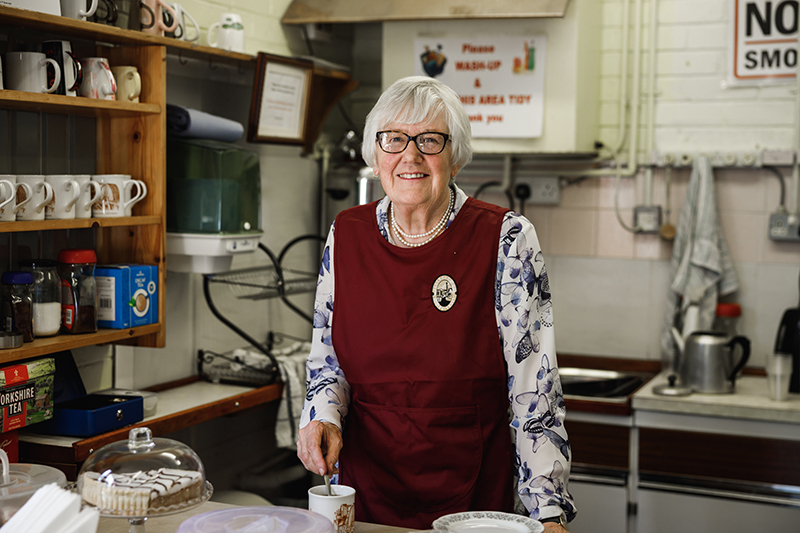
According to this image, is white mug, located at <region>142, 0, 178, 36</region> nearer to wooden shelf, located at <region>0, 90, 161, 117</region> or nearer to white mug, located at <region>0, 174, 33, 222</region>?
wooden shelf, located at <region>0, 90, 161, 117</region>

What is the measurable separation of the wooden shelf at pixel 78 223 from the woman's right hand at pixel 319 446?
0.84 metres

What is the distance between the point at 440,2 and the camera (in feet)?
9.52

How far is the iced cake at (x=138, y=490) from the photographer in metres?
1.12

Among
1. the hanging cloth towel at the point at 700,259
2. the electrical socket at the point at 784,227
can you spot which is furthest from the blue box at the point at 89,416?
the electrical socket at the point at 784,227

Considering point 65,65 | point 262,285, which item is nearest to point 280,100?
point 262,285

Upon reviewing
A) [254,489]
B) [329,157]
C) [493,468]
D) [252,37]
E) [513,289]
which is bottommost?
[254,489]

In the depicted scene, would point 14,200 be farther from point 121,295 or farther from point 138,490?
point 138,490

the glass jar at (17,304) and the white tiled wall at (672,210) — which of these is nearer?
the glass jar at (17,304)

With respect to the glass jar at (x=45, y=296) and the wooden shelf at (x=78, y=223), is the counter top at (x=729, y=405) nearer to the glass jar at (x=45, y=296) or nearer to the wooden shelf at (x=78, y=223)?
the wooden shelf at (x=78, y=223)

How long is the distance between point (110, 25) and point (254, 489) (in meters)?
1.82

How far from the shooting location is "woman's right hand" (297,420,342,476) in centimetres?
145

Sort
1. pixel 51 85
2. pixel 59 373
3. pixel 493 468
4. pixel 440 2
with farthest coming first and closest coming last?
pixel 440 2 < pixel 59 373 < pixel 51 85 < pixel 493 468

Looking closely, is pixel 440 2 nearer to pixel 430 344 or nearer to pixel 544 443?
pixel 430 344

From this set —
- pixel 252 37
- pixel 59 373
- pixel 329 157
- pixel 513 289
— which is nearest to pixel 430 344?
pixel 513 289
